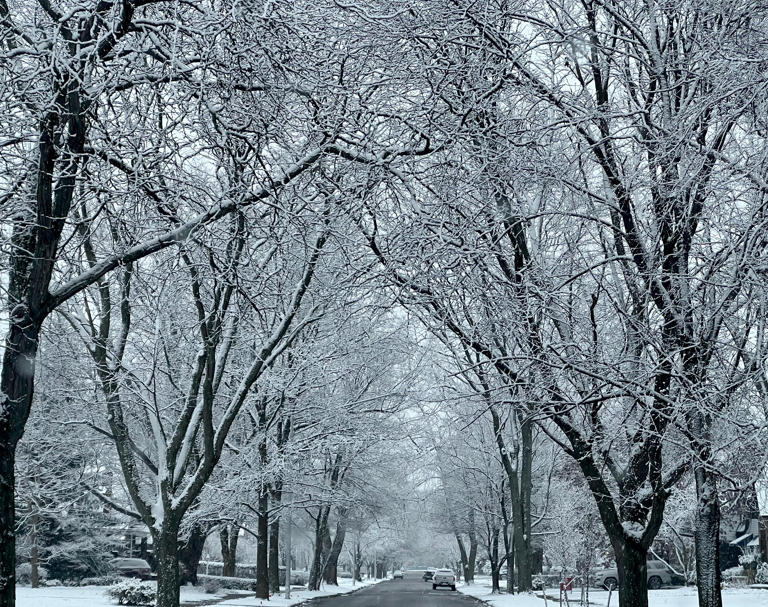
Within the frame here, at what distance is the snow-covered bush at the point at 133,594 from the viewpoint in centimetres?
2495

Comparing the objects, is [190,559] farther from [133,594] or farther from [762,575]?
[762,575]

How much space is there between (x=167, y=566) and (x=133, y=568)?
32514 mm

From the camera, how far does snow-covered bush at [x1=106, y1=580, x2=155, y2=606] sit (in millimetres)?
24953

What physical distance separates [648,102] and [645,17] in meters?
1.35

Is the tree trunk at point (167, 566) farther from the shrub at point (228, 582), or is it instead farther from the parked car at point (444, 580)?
the parked car at point (444, 580)

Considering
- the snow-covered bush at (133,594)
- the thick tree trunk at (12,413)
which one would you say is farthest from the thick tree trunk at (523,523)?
the thick tree trunk at (12,413)

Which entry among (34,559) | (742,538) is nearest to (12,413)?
(34,559)

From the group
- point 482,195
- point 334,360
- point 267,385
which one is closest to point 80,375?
point 267,385

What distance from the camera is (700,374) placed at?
9.01 m

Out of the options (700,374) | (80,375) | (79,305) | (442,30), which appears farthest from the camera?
(80,375)

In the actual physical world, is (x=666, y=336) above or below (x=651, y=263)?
below

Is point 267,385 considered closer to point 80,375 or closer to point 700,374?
point 80,375

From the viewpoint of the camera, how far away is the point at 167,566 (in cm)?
1448

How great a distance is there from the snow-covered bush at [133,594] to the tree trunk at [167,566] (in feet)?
36.9
